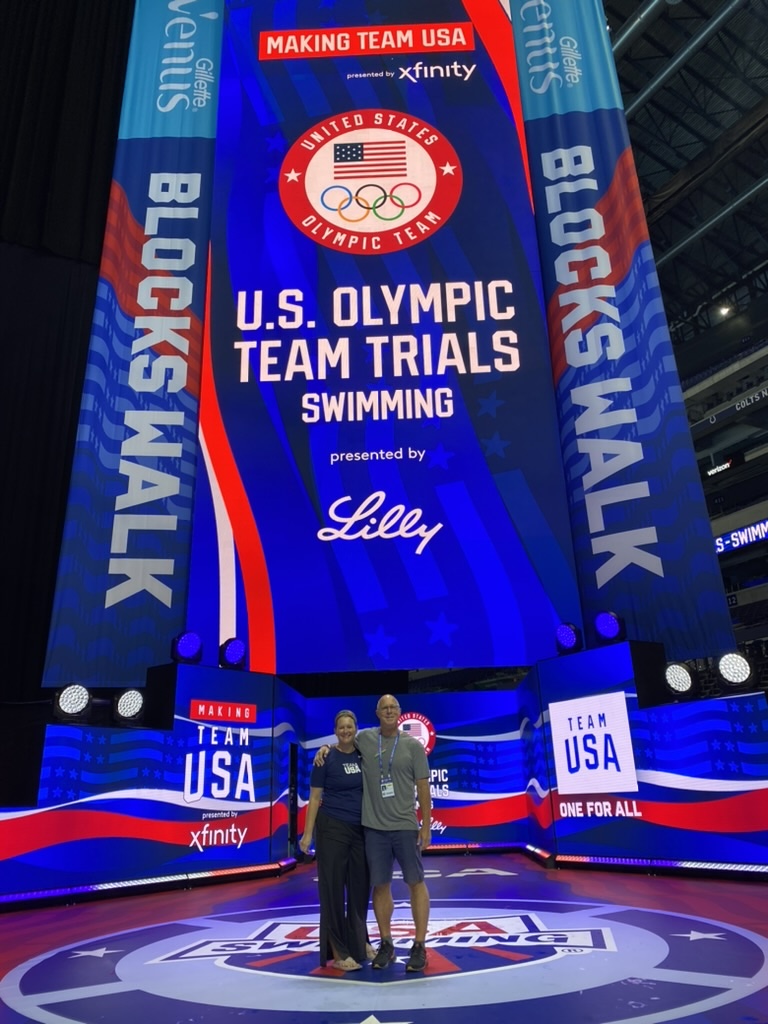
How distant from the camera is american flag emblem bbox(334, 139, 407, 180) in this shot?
9828 mm

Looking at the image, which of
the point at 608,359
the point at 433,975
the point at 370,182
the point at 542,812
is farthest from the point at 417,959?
the point at 370,182

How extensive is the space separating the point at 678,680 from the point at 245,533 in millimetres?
4551

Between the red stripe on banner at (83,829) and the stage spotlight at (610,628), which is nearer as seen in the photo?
the red stripe on banner at (83,829)

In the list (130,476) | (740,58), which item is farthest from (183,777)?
(740,58)

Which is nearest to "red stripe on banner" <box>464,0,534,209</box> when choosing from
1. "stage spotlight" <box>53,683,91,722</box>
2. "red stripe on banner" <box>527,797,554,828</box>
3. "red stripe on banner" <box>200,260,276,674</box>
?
"red stripe on banner" <box>200,260,276,674</box>

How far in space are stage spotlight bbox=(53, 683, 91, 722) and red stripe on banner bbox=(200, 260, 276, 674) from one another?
6.17ft

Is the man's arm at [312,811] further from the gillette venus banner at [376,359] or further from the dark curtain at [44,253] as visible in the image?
the dark curtain at [44,253]

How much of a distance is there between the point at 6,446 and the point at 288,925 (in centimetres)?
788

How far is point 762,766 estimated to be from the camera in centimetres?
561

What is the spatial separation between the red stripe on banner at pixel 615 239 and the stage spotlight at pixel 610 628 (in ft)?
10.5

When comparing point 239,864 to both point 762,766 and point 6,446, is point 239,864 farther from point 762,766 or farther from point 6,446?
point 6,446

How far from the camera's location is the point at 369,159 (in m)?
9.87

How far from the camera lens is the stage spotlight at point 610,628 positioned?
6.88m

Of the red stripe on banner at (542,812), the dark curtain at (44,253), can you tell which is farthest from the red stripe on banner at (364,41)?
the red stripe on banner at (542,812)
